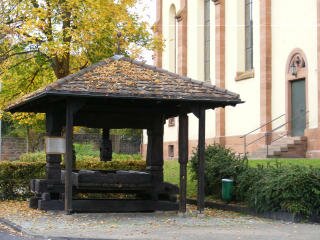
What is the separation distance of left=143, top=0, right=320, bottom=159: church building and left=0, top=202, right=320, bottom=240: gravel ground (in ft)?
42.4

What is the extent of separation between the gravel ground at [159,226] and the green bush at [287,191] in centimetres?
46

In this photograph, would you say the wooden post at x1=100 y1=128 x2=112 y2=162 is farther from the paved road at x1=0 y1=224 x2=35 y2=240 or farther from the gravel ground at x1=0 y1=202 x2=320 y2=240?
the paved road at x1=0 y1=224 x2=35 y2=240

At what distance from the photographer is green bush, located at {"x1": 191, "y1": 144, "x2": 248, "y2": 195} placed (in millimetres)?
20250

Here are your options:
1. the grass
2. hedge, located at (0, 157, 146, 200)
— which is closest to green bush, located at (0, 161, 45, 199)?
A: hedge, located at (0, 157, 146, 200)

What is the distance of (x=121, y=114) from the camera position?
19703 mm

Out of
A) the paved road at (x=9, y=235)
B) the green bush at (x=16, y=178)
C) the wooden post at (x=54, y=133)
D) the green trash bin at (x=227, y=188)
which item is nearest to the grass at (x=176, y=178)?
the green trash bin at (x=227, y=188)

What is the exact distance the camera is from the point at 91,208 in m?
18.6

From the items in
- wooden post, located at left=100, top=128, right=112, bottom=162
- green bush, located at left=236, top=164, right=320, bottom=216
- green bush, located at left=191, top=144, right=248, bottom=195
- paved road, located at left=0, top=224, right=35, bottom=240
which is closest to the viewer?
paved road, located at left=0, top=224, right=35, bottom=240

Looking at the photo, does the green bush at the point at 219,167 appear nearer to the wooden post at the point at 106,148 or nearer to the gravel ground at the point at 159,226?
the gravel ground at the point at 159,226

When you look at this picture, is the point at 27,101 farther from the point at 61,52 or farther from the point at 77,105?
the point at 61,52

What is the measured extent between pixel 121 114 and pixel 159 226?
4918 mm

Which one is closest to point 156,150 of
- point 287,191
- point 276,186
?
point 276,186

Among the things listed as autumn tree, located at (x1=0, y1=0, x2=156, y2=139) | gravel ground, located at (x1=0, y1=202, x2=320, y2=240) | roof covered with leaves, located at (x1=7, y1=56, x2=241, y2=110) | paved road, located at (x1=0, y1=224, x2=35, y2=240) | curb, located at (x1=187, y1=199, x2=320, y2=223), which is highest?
autumn tree, located at (x1=0, y1=0, x2=156, y2=139)

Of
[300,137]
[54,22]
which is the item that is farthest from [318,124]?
[54,22]
